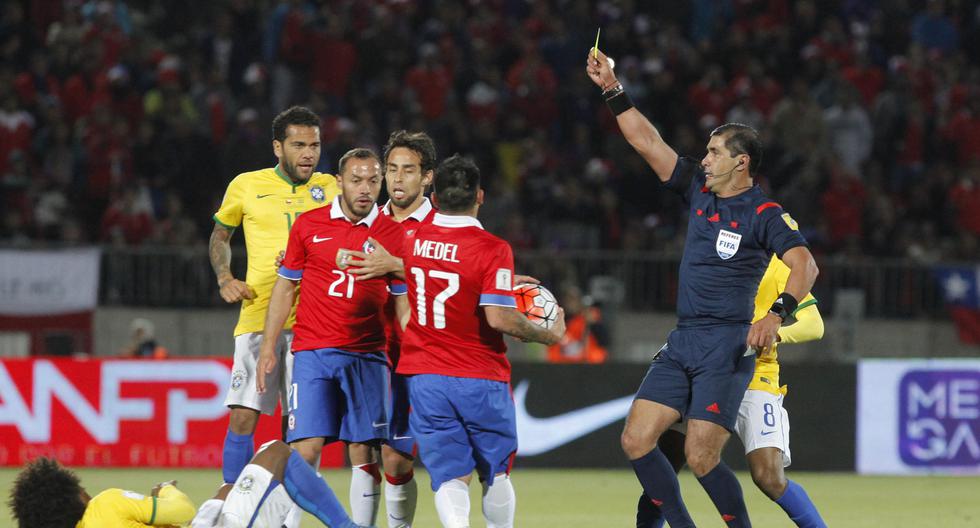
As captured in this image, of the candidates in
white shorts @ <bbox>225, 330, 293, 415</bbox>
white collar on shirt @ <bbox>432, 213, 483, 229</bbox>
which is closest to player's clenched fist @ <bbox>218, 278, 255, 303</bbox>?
white shorts @ <bbox>225, 330, 293, 415</bbox>

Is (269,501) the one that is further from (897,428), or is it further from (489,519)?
(897,428)

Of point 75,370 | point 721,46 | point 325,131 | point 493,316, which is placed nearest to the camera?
point 493,316

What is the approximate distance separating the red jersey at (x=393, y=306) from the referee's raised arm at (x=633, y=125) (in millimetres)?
1119

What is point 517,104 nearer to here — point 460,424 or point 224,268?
point 224,268

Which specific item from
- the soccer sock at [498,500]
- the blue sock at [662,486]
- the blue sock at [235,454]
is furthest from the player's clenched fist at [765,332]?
the blue sock at [235,454]

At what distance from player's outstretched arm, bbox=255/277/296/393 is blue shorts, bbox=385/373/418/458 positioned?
0.67 meters

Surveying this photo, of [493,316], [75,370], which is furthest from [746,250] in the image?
[75,370]

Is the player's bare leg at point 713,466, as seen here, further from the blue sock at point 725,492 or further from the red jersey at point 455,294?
the red jersey at point 455,294

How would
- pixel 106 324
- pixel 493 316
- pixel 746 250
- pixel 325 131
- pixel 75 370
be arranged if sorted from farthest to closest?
pixel 325 131 → pixel 106 324 → pixel 75 370 → pixel 746 250 → pixel 493 316

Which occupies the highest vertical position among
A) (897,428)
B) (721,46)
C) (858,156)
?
(721,46)

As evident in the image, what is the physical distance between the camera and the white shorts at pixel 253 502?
725cm

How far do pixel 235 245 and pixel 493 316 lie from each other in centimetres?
911

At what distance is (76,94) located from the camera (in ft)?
58.5

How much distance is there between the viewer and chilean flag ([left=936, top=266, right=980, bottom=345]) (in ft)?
52.9
